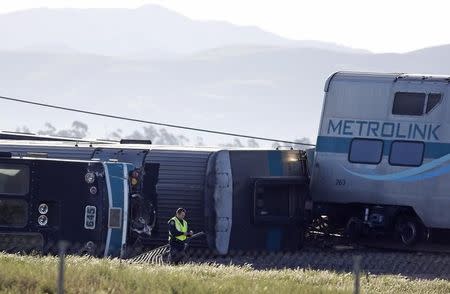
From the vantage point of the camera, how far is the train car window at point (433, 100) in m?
28.0

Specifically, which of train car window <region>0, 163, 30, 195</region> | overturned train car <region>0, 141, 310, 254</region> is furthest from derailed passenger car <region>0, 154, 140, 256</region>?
overturned train car <region>0, 141, 310, 254</region>

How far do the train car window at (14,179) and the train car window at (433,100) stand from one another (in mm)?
9120

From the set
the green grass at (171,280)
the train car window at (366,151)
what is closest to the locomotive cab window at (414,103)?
the train car window at (366,151)

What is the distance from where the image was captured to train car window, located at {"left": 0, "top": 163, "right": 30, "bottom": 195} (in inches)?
941

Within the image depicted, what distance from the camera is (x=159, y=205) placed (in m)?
27.1

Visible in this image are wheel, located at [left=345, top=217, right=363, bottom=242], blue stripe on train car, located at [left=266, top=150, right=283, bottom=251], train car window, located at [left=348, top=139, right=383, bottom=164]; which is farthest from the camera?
wheel, located at [left=345, top=217, right=363, bottom=242]

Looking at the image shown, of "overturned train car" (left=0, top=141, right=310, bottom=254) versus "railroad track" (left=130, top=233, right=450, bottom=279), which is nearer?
"railroad track" (left=130, top=233, right=450, bottom=279)

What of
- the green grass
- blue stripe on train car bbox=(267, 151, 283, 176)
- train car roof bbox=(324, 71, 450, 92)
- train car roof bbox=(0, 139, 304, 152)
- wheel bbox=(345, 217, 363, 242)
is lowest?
the green grass

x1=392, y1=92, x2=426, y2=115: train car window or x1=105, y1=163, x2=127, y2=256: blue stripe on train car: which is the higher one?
x1=392, y1=92, x2=426, y2=115: train car window

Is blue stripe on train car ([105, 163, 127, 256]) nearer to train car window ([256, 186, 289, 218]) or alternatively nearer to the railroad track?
the railroad track

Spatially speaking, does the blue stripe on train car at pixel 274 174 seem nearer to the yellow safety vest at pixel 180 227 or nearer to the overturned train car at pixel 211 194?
the overturned train car at pixel 211 194

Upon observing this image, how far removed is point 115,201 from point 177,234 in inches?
63.6

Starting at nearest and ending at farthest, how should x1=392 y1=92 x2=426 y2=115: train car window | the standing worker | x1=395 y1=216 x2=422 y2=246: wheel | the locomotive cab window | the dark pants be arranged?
the standing worker → the dark pants → the locomotive cab window → x1=392 y1=92 x2=426 y2=115: train car window → x1=395 y1=216 x2=422 y2=246: wheel

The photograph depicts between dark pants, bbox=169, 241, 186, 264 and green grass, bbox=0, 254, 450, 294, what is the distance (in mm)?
3526
